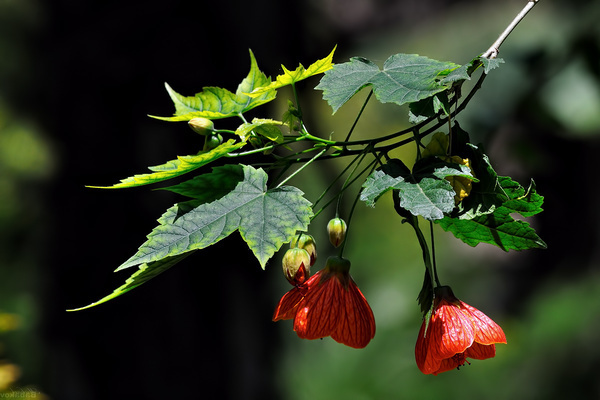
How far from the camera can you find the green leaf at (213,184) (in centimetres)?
85

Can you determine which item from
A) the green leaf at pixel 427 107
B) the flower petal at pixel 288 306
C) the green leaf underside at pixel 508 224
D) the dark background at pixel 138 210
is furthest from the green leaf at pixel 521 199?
the dark background at pixel 138 210

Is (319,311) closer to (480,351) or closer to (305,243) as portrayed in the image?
(305,243)

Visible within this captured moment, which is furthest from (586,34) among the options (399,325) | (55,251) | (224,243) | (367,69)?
(399,325)

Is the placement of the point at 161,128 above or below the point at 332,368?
above

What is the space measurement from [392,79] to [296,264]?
272 millimetres

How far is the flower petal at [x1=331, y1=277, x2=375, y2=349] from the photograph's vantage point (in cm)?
93

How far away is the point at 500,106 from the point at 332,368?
2514mm

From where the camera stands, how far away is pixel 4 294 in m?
6.27

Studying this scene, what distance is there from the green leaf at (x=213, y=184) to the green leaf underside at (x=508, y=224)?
0.29 meters

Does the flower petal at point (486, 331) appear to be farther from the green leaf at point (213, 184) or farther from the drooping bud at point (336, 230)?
the green leaf at point (213, 184)

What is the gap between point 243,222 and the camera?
83 cm

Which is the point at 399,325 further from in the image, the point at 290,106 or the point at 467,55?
the point at 290,106

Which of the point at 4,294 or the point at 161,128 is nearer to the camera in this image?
the point at 161,128

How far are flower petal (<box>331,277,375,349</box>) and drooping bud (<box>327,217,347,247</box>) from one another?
89 mm
